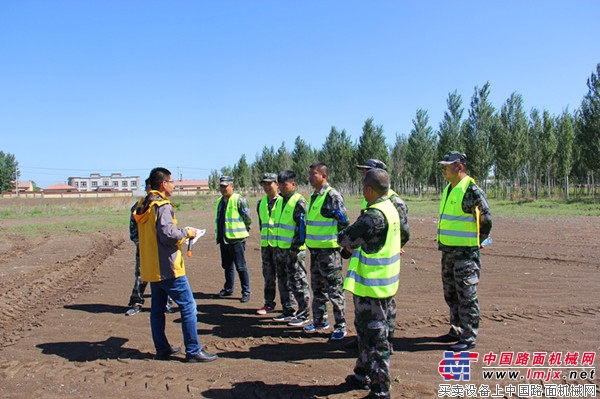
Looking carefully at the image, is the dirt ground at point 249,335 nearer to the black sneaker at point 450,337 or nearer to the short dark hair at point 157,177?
the black sneaker at point 450,337

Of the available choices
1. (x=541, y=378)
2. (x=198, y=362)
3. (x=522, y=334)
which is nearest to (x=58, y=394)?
(x=198, y=362)

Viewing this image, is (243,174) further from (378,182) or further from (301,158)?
(378,182)

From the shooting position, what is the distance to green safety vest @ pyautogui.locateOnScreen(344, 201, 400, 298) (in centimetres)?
361

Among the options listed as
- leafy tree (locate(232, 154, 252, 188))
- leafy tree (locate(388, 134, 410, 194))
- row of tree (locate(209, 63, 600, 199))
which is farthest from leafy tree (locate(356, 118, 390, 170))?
leafy tree (locate(232, 154, 252, 188))

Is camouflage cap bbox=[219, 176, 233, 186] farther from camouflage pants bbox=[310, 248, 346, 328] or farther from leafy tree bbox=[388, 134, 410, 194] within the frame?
leafy tree bbox=[388, 134, 410, 194]

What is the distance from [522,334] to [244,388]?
140 inches

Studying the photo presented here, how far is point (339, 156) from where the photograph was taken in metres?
55.0

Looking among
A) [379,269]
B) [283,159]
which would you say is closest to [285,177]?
[379,269]

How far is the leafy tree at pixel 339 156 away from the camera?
54.7 m

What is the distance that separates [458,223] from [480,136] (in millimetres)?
39744

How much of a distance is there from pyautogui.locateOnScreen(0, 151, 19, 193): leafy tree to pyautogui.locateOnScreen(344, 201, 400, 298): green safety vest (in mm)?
84240

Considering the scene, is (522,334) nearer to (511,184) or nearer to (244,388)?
(244,388)

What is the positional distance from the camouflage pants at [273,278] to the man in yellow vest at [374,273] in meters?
2.56

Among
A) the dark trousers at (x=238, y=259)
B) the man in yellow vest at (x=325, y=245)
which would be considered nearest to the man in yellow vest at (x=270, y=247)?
the dark trousers at (x=238, y=259)
